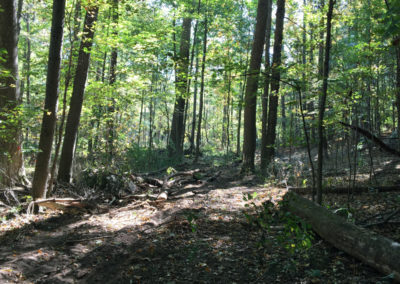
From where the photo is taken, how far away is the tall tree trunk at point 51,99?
5.60m

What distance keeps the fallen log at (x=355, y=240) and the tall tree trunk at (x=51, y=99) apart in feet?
A: 17.1

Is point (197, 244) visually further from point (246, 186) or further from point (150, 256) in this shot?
point (246, 186)

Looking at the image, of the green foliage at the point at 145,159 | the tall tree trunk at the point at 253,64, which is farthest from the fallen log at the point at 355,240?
the green foliage at the point at 145,159

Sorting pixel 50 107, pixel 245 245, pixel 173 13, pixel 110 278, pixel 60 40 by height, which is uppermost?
pixel 173 13

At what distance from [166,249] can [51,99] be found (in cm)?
391

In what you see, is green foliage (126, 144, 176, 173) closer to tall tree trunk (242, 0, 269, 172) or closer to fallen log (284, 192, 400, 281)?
tall tree trunk (242, 0, 269, 172)

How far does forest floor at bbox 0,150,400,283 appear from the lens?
349 cm

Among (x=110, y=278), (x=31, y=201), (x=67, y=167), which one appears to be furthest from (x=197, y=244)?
(x=67, y=167)

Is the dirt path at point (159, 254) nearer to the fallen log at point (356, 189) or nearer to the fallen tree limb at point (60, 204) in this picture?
the fallen tree limb at point (60, 204)

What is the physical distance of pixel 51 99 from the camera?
5.90 m

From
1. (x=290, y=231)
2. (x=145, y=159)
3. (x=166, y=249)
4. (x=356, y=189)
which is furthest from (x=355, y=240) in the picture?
(x=145, y=159)

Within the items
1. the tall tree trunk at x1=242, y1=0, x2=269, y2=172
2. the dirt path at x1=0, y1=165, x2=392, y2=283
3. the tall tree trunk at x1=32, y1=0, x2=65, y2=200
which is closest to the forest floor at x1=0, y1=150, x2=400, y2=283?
the dirt path at x1=0, y1=165, x2=392, y2=283

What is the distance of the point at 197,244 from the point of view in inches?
181

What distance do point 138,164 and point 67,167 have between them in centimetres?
481
